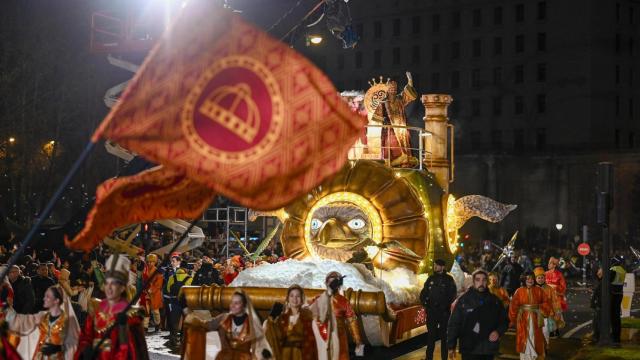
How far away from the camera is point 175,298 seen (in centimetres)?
1841

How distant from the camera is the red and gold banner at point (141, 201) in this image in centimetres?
692

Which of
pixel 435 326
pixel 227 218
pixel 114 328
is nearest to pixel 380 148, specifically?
pixel 227 218

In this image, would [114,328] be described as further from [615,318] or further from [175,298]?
[615,318]

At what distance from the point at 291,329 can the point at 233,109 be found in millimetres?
4547

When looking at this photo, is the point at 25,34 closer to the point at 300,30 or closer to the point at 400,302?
the point at 300,30

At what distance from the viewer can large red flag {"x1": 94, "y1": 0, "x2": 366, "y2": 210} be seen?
21.6 ft

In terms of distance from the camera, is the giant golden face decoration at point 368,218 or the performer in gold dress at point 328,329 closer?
the performer in gold dress at point 328,329

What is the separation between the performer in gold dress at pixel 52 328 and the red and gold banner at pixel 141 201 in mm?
2707

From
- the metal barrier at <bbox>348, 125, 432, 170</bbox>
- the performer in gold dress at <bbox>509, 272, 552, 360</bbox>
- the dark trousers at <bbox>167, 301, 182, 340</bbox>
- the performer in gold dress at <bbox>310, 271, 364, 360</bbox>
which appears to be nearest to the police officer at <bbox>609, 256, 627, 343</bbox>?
the performer in gold dress at <bbox>509, 272, 552, 360</bbox>

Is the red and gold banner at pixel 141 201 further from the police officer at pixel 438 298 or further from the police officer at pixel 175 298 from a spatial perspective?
the police officer at pixel 175 298

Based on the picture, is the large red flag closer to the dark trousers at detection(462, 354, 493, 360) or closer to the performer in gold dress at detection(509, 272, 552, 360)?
the dark trousers at detection(462, 354, 493, 360)

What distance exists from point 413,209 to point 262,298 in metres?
3.85

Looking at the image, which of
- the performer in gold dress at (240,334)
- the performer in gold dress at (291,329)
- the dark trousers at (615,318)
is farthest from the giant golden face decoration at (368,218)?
the performer in gold dress at (240,334)

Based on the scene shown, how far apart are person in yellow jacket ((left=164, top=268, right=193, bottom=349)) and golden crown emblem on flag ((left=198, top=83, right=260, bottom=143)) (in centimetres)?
1180
